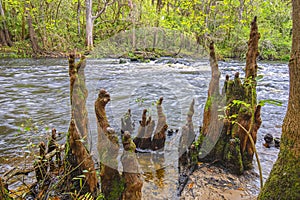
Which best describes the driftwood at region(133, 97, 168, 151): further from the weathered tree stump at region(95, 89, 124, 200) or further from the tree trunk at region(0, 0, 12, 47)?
the tree trunk at region(0, 0, 12, 47)

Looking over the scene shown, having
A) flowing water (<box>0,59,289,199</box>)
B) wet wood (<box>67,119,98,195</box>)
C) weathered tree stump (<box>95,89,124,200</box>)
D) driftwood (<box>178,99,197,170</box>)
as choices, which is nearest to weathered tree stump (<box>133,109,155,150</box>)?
flowing water (<box>0,59,289,199</box>)

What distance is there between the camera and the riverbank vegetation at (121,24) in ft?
65.1

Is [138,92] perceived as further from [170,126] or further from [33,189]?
[33,189]

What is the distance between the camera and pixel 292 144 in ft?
5.34

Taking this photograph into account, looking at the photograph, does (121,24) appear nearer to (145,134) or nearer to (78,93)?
(145,134)

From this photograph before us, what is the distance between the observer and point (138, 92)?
941 cm

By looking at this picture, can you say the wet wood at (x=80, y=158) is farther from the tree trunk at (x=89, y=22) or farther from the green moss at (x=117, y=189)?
the tree trunk at (x=89, y=22)

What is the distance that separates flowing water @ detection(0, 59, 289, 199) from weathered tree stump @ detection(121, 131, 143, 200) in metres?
0.79

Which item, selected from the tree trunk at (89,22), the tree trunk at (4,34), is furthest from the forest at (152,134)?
the tree trunk at (4,34)

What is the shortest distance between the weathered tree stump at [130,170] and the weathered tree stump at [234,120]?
151cm

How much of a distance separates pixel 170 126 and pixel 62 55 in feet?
60.2

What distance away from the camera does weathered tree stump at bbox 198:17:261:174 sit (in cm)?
303

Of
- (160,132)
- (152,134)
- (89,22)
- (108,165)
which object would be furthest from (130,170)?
(89,22)

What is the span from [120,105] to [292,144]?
19.3 ft
